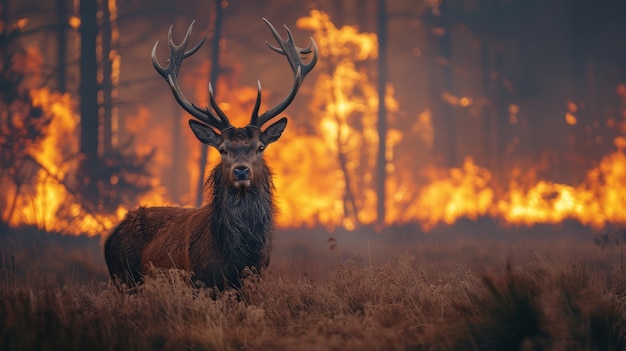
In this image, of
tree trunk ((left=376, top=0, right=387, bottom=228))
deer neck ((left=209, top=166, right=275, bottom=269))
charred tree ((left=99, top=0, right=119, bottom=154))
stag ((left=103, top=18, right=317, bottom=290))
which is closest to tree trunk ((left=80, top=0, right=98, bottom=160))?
charred tree ((left=99, top=0, right=119, bottom=154))

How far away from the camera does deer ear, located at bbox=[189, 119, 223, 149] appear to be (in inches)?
303

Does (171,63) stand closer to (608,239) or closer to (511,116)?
(608,239)

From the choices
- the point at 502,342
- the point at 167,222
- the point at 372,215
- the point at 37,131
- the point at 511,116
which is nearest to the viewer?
the point at 502,342

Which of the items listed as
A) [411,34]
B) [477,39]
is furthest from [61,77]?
[477,39]

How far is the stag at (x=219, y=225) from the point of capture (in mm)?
6887

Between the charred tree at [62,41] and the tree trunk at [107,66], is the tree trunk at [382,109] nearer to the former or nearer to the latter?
the tree trunk at [107,66]

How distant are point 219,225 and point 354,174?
24.4 meters

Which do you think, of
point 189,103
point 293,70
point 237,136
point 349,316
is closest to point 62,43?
Answer: point 189,103

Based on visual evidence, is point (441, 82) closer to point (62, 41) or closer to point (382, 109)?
point (382, 109)

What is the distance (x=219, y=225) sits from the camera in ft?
22.9

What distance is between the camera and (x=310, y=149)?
2853 centimetres

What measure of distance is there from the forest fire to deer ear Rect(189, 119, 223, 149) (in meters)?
11.5

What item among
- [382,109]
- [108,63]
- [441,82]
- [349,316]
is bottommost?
[349,316]

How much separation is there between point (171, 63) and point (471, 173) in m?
21.2
